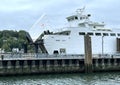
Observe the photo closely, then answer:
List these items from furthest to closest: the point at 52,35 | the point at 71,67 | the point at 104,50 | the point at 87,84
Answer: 1. the point at 104,50
2. the point at 52,35
3. the point at 71,67
4. the point at 87,84

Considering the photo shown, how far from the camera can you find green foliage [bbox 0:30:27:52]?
126 metres

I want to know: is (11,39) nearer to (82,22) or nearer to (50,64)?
(82,22)

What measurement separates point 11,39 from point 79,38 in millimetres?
68870

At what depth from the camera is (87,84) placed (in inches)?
1817

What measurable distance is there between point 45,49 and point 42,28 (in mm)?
4613

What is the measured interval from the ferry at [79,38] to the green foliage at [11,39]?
50635mm

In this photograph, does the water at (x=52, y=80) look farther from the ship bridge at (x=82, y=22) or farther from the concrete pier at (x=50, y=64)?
the ship bridge at (x=82, y=22)

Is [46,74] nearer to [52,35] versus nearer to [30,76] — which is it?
[30,76]

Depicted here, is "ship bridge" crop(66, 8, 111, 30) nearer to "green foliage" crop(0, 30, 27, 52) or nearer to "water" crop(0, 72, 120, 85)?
"water" crop(0, 72, 120, 85)

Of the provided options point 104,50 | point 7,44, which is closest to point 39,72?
point 104,50

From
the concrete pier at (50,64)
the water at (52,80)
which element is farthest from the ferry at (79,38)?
the water at (52,80)

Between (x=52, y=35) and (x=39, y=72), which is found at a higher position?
(x=52, y=35)

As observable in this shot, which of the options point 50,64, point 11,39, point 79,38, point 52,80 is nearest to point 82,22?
point 79,38

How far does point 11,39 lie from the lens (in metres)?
135
